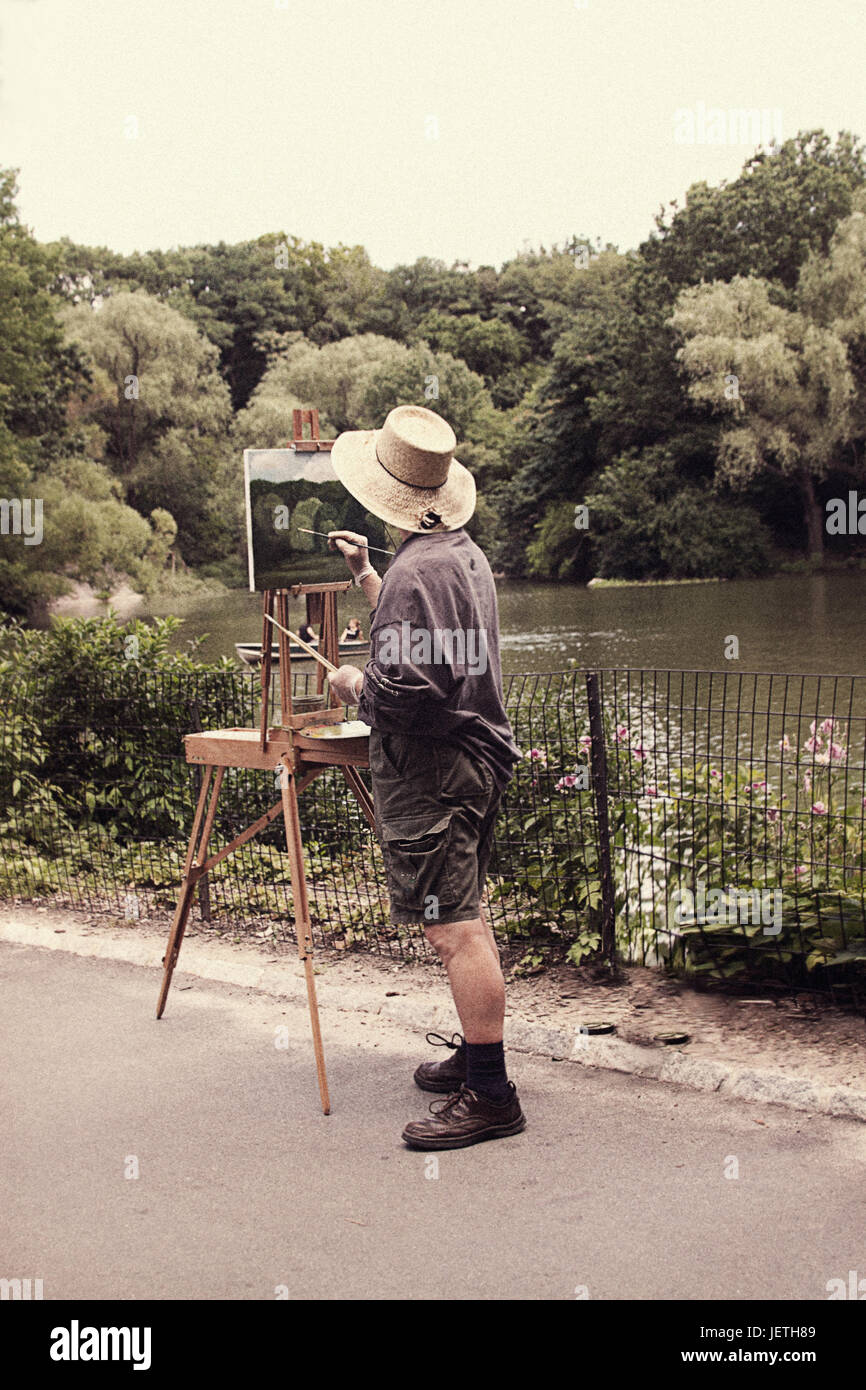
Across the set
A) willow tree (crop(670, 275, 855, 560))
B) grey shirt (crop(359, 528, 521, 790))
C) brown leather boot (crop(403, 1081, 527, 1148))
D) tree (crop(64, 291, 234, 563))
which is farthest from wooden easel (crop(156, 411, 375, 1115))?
tree (crop(64, 291, 234, 563))

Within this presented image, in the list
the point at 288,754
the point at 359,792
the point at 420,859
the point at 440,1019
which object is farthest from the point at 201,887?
the point at 420,859

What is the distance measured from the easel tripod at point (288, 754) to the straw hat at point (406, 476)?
30.3 inches

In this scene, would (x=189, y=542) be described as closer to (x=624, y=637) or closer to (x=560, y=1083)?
(x=624, y=637)

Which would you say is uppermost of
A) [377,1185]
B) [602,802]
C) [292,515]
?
[292,515]

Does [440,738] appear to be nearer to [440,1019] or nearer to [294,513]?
[294,513]

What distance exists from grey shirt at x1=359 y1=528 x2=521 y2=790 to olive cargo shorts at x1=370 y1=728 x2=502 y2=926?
6 centimetres

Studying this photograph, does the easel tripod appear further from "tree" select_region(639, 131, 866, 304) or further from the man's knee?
"tree" select_region(639, 131, 866, 304)

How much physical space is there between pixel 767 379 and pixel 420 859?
144 feet

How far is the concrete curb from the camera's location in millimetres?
4227

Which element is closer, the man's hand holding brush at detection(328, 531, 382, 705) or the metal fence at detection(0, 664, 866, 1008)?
the man's hand holding brush at detection(328, 531, 382, 705)

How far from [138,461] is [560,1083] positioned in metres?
60.2

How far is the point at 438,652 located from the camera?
3902 mm

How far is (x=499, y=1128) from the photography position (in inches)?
160

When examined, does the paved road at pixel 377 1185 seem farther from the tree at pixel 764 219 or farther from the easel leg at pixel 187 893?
the tree at pixel 764 219
